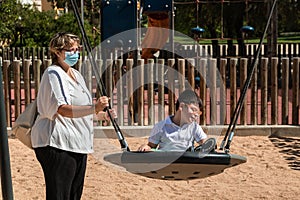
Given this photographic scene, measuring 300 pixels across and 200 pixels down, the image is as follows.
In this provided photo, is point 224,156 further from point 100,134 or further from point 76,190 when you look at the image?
point 100,134

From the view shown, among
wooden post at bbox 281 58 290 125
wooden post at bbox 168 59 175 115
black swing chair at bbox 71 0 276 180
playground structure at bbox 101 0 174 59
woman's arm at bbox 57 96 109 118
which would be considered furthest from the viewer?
playground structure at bbox 101 0 174 59

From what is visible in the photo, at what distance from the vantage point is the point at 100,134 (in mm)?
8508

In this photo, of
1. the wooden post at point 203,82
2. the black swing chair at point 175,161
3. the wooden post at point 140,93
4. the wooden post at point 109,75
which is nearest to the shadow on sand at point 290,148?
the wooden post at point 203,82

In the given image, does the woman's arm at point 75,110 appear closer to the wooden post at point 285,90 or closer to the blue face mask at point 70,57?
the blue face mask at point 70,57

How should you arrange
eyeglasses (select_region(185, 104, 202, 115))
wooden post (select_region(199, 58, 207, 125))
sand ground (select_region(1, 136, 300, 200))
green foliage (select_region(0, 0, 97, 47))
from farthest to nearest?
green foliage (select_region(0, 0, 97, 47)), wooden post (select_region(199, 58, 207, 125)), sand ground (select_region(1, 136, 300, 200)), eyeglasses (select_region(185, 104, 202, 115))

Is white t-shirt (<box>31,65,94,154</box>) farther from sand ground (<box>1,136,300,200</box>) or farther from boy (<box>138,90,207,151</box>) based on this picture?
sand ground (<box>1,136,300,200</box>)

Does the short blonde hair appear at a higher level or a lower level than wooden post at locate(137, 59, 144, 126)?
higher

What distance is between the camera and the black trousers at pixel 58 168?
3449 millimetres

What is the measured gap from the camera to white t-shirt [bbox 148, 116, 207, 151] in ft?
13.2

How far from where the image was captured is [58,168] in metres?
3.46

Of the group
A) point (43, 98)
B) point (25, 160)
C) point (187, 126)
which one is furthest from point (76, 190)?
point (25, 160)

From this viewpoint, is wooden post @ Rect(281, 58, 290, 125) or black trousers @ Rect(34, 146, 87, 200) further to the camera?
wooden post @ Rect(281, 58, 290, 125)

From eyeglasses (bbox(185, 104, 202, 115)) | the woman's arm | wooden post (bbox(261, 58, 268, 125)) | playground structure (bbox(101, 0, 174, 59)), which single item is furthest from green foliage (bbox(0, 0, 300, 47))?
the woman's arm

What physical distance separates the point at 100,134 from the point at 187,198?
330cm
